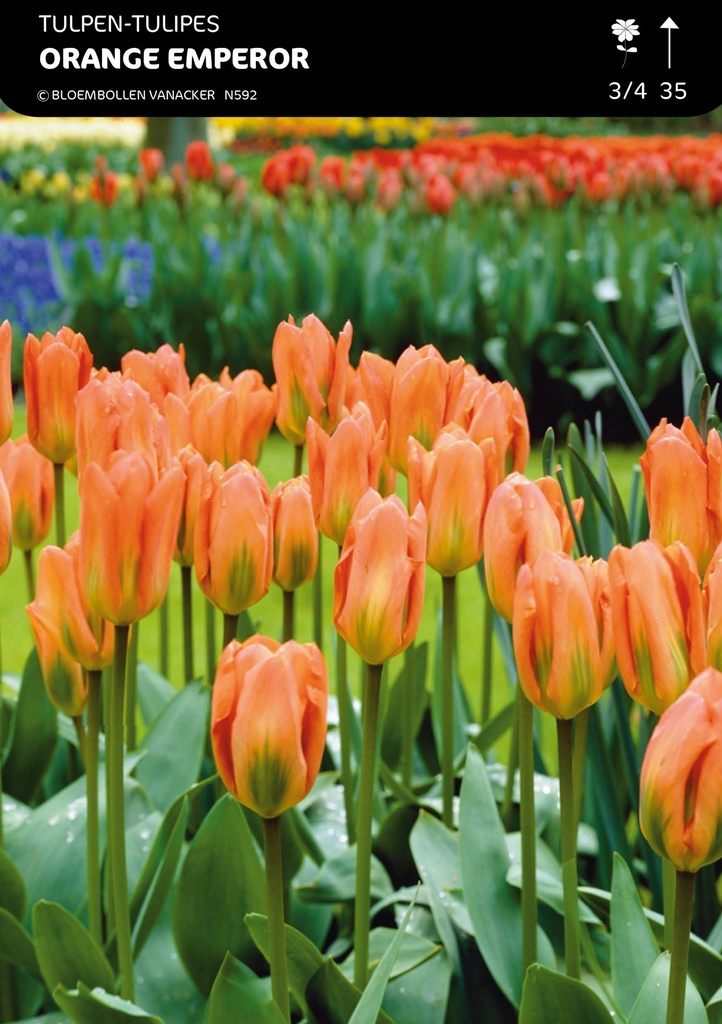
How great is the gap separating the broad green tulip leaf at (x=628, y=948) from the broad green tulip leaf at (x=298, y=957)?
0.75 ft

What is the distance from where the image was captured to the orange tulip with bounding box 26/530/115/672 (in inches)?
36.4

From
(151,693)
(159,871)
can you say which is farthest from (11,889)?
(151,693)

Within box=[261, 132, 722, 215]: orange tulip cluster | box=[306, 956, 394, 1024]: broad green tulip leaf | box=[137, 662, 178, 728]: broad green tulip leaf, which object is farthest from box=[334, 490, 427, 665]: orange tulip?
box=[261, 132, 722, 215]: orange tulip cluster

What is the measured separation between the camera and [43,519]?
4.40 feet

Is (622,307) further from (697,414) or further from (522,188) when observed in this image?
(697,414)

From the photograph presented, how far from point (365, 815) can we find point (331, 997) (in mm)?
156

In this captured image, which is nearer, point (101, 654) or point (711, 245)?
point (101, 654)

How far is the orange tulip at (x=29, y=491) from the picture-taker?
1.30m

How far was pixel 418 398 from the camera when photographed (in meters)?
1.13
